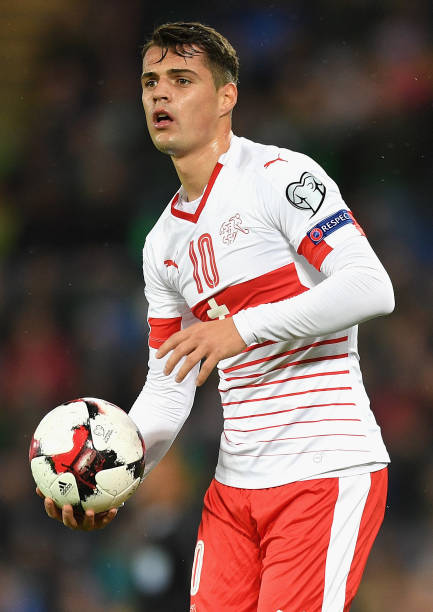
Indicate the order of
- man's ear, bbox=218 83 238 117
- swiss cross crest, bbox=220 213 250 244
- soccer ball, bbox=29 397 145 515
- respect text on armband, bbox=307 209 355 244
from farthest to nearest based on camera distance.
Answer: man's ear, bbox=218 83 238 117 → swiss cross crest, bbox=220 213 250 244 → soccer ball, bbox=29 397 145 515 → respect text on armband, bbox=307 209 355 244

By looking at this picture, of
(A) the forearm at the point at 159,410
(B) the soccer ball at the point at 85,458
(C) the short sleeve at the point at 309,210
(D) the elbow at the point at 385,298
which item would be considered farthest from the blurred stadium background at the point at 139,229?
(D) the elbow at the point at 385,298

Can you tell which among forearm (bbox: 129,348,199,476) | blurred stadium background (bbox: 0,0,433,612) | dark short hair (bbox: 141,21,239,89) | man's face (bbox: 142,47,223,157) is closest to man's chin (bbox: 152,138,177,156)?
man's face (bbox: 142,47,223,157)

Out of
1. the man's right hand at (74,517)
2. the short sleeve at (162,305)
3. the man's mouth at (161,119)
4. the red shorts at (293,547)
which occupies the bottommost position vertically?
the red shorts at (293,547)

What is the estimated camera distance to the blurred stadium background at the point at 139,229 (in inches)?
178

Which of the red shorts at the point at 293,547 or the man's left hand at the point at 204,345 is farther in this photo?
the red shorts at the point at 293,547

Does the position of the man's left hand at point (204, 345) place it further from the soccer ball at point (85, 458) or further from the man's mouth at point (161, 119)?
the man's mouth at point (161, 119)

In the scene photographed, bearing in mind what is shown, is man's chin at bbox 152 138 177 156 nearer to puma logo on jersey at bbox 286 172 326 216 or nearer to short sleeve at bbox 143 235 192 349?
short sleeve at bbox 143 235 192 349

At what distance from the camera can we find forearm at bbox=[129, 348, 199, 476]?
2.84 metres

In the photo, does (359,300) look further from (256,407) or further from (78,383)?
(78,383)

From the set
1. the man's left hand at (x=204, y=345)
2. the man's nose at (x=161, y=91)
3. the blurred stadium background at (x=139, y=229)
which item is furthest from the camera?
the blurred stadium background at (x=139, y=229)

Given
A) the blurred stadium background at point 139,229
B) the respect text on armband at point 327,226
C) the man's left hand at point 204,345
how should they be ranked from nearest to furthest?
the man's left hand at point 204,345 < the respect text on armband at point 327,226 < the blurred stadium background at point 139,229

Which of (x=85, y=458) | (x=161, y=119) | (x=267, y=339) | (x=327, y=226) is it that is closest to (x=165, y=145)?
(x=161, y=119)

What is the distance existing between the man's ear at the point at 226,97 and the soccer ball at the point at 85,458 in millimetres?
1019

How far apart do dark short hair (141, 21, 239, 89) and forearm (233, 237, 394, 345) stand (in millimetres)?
873
